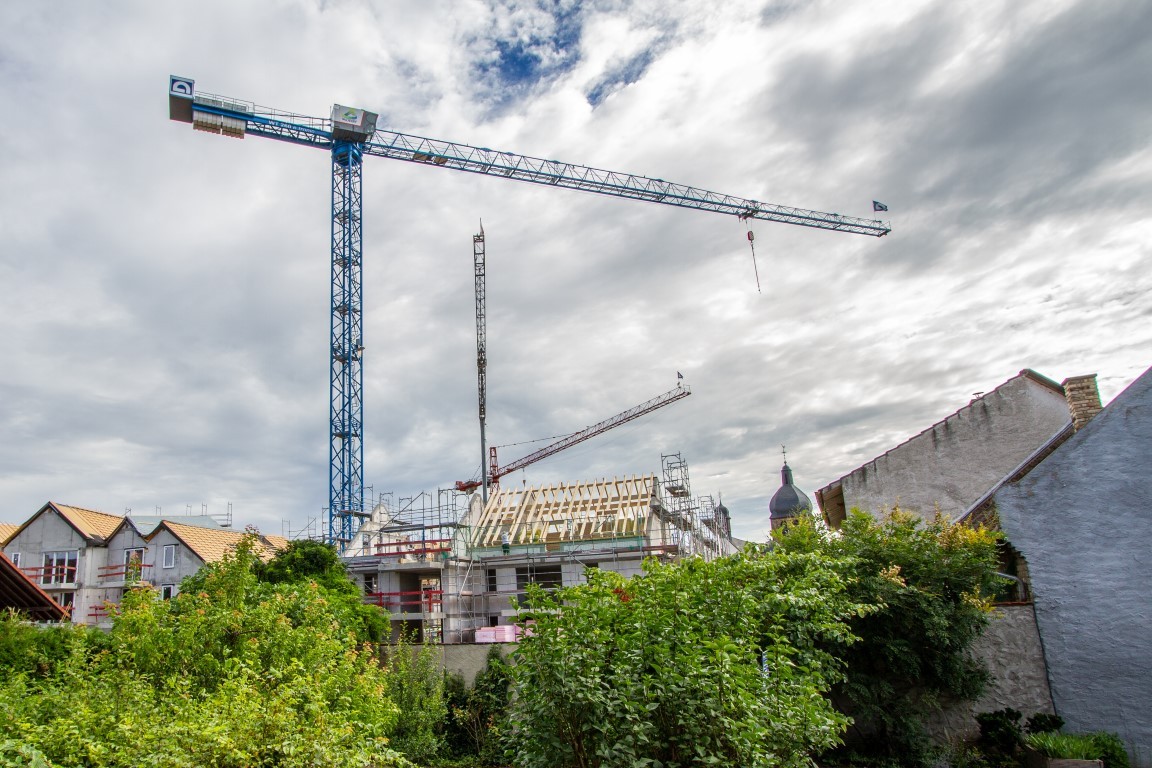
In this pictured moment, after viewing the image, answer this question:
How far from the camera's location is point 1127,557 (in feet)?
47.2

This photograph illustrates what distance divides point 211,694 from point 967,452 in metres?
20.5

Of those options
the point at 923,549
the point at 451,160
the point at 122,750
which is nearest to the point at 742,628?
the point at 122,750

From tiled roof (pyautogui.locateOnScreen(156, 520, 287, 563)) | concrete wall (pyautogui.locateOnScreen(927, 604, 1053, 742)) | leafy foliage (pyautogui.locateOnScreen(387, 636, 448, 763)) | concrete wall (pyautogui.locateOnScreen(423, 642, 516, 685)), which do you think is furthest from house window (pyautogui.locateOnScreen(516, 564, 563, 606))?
concrete wall (pyautogui.locateOnScreen(927, 604, 1053, 742))

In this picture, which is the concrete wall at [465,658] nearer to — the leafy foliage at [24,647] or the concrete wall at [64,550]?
the leafy foliage at [24,647]

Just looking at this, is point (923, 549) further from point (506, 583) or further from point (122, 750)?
point (506, 583)

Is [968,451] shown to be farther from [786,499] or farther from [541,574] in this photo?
[786,499]

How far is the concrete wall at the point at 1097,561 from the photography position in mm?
13938

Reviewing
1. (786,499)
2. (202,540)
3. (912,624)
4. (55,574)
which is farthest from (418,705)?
(786,499)

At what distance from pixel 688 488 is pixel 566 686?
116ft

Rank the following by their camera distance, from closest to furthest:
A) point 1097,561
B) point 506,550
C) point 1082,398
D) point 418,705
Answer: point 1097,561
point 1082,398
point 418,705
point 506,550

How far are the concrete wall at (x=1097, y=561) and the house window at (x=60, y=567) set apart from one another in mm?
39815

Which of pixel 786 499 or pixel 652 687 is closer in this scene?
pixel 652 687

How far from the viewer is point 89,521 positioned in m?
37.8

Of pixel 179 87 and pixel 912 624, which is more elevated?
pixel 179 87
